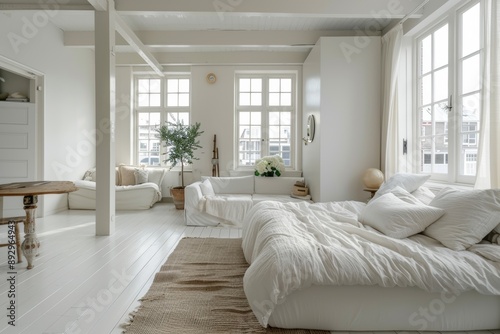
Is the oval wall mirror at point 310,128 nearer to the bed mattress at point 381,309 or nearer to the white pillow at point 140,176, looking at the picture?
the white pillow at point 140,176

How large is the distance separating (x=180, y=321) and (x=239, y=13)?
151 inches

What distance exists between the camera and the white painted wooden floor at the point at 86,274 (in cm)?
195

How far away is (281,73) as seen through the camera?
671cm

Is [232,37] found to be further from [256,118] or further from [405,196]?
[405,196]

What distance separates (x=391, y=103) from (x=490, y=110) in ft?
5.80

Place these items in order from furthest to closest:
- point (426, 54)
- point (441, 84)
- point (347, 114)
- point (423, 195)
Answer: point (347, 114) < point (426, 54) < point (441, 84) < point (423, 195)

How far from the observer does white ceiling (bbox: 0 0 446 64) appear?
4113 millimetres

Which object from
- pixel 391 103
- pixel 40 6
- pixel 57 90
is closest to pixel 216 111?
pixel 57 90

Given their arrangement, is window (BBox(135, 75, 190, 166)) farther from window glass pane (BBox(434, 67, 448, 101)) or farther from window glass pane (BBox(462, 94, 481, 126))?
window glass pane (BBox(462, 94, 481, 126))

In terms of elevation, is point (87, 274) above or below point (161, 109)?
below

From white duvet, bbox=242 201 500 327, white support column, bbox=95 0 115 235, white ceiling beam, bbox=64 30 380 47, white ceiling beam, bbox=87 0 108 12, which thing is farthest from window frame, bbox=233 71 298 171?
white duvet, bbox=242 201 500 327

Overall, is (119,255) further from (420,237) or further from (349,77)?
(349,77)

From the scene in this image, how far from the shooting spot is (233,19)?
16.1 feet

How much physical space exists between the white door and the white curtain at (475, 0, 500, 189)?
6153 mm
